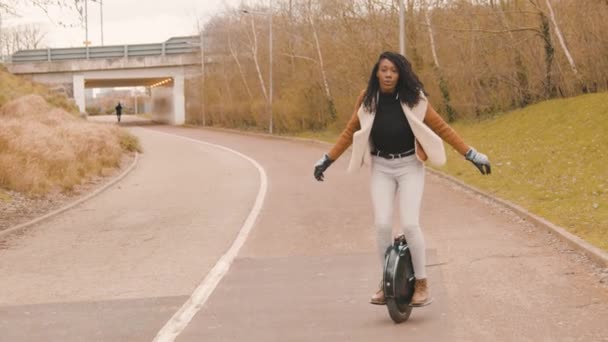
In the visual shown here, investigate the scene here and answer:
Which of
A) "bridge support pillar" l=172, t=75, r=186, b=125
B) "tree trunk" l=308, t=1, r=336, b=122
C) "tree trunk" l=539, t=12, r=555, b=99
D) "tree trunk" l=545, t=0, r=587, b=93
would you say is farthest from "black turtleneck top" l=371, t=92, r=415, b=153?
"bridge support pillar" l=172, t=75, r=186, b=125

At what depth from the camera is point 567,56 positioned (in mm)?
30859

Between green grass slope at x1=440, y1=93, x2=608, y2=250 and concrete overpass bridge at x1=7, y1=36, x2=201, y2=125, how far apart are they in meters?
43.6

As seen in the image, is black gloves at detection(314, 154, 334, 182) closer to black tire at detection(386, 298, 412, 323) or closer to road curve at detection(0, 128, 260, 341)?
black tire at detection(386, 298, 412, 323)

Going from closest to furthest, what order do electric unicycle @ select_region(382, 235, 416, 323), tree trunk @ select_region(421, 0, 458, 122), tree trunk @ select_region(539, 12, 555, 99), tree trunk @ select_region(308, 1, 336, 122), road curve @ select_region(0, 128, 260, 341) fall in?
electric unicycle @ select_region(382, 235, 416, 323), road curve @ select_region(0, 128, 260, 341), tree trunk @ select_region(539, 12, 555, 99), tree trunk @ select_region(421, 0, 458, 122), tree trunk @ select_region(308, 1, 336, 122)

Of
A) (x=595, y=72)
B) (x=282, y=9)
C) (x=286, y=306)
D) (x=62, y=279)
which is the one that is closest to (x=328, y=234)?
(x=62, y=279)

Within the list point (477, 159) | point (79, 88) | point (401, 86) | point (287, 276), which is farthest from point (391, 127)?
point (79, 88)

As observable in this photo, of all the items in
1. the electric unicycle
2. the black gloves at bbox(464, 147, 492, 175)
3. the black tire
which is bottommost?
the black tire

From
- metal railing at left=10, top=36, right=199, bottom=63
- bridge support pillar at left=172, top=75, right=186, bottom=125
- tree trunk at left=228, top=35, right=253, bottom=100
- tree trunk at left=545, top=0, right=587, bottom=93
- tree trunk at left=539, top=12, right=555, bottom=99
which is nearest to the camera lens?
tree trunk at left=545, top=0, right=587, bottom=93

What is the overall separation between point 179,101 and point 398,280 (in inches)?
2852

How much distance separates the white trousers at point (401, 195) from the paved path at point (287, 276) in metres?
0.63

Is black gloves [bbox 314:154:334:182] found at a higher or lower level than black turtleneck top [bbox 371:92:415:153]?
lower

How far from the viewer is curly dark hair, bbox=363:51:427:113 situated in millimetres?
6781

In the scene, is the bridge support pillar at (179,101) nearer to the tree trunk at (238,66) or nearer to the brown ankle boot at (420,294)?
the tree trunk at (238,66)

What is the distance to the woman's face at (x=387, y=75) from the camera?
675cm
